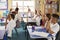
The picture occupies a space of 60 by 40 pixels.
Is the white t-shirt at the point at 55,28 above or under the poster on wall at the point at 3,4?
under

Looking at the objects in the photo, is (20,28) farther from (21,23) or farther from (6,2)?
(6,2)

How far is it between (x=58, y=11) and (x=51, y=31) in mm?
4464

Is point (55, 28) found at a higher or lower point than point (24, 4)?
lower

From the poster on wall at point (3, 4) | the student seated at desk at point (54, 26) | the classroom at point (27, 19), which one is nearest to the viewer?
the student seated at desk at point (54, 26)

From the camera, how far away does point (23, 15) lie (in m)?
8.92

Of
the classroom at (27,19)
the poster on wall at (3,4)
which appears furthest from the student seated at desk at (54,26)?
the poster on wall at (3,4)

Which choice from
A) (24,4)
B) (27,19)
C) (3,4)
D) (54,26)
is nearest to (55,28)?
(54,26)

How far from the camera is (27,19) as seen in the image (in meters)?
7.38

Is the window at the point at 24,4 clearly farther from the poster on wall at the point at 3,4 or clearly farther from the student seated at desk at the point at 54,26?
the student seated at desk at the point at 54,26

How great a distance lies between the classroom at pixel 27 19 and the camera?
4261 mm

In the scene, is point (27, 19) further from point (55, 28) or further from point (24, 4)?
point (55, 28)

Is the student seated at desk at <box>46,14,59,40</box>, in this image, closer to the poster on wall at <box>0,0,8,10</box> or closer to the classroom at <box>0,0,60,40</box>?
the classroom at <box>0,0,60,40</box>

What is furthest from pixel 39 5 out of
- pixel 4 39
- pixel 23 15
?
pixel 4 39

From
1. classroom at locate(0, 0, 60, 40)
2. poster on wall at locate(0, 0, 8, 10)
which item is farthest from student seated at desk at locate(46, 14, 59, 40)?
poster on wall at locate(0, 0, 8, 10)
